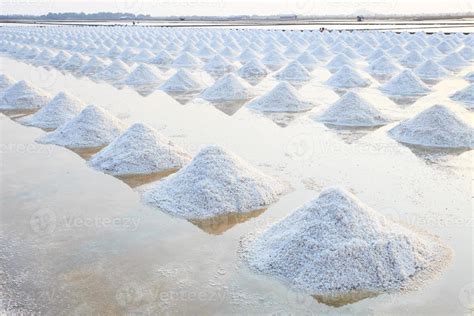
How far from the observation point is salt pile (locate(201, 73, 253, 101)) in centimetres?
1833

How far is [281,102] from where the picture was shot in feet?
53.9

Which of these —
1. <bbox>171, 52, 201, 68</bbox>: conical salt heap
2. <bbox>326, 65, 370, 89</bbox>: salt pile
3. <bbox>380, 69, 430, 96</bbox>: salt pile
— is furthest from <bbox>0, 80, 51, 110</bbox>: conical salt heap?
<bbox>380, 69, 430, 96</bbox>: salt pile

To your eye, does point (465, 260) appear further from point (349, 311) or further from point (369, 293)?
point (349, 311)

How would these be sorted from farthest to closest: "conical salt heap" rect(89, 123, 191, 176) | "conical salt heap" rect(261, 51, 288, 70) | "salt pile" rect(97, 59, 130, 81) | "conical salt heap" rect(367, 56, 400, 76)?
"conical salt heap" rect(261, 51, 288, 70) < "conical salt heap" rect(367, 56, 400, 76) < "salt pile" rect(97, 59, 130, 81) < "conical salt heap" rect(89, 123, 191, 176)

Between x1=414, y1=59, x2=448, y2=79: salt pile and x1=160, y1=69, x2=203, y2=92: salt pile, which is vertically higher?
x1=414, y1=59, x2=448, y2=79: salt pile

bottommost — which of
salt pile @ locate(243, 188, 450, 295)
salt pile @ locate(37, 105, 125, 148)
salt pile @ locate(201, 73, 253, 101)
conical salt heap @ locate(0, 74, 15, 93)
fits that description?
salt pile @ locate(243, 188, 450, 295)

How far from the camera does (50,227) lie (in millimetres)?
7613

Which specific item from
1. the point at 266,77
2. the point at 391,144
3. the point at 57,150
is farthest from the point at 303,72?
the point at 57,150

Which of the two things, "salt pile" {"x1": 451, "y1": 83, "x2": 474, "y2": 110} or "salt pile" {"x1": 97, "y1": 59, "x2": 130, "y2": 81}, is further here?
"salt pile" {"x1": 97, "y1": 59, "x2": 130, "y2": 81}

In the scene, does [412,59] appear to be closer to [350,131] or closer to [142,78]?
[142,78]

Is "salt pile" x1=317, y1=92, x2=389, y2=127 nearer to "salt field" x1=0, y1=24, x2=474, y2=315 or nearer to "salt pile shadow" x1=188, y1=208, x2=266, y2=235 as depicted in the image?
"salt field" x1=0, y1=24, x2=474, y2=315

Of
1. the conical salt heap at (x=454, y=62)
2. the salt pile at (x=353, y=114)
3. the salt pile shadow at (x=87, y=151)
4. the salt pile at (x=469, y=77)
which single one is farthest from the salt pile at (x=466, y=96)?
the salt pile shadow at (x=87, y=151)

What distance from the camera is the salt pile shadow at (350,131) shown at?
41.5 ft

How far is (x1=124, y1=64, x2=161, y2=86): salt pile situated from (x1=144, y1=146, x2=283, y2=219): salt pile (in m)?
13.6
